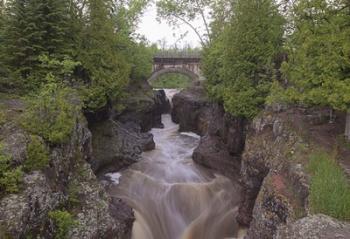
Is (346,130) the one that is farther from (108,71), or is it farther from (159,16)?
(159,16)

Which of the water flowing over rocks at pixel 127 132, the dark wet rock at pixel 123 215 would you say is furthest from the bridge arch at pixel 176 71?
the dark wet rock at pixel 123 215

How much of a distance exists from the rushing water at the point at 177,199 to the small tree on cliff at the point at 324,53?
6.08 meters

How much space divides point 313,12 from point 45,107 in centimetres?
799

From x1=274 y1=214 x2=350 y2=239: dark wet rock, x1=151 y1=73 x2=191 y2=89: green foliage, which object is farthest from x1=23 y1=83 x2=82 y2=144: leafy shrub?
x1=151 y1=73 x2=191 y2=89: green foliage

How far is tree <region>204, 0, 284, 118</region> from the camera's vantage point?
49.5 feet

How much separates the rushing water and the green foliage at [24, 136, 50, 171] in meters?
5.17

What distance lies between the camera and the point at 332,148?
1055cm

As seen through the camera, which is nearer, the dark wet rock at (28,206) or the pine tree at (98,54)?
the dark wet rock at (28,206)

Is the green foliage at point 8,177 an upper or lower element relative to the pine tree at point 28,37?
lower

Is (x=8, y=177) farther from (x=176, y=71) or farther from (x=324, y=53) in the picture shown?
(x=176, y=71)

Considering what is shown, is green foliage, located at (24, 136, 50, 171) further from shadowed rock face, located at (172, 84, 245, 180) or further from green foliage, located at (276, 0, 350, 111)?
shadowed rock face, located at (172, 84, 245, 180)

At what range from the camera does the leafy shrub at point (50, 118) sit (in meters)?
9.92

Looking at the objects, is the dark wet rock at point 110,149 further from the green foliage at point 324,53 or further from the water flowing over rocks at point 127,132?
the green foliage at point 324,53

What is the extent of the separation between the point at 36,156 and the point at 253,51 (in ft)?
32.1
